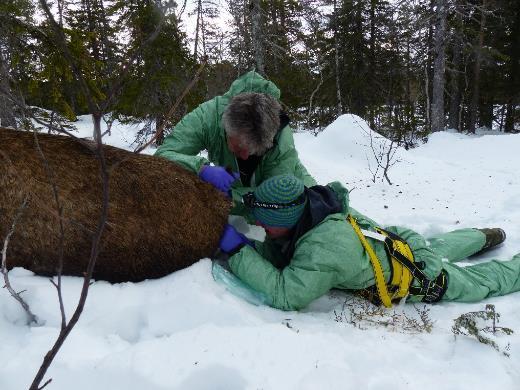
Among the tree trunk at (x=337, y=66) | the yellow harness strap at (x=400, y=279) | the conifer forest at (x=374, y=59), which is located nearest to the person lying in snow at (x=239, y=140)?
the yellow harness strap at (x=400, y=279)

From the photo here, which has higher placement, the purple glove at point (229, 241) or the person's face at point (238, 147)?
the person's face at point (238, 147)

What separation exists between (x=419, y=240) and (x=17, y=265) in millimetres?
3060

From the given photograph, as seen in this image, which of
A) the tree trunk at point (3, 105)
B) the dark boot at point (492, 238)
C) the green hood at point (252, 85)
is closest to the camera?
the green hood at point (252, 85)

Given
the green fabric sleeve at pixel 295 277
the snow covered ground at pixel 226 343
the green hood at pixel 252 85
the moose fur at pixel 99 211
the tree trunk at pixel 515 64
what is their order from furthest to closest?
the tree trunk at pixel 515 64, the green hood at pixel 252 85, the green fabric sleeve at pixel 295 277, the moose fur at pixel 99 211, the snow covered ground at pixel 226 343

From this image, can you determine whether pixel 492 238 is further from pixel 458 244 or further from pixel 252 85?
pixel 252 85

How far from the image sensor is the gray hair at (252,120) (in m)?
2.96

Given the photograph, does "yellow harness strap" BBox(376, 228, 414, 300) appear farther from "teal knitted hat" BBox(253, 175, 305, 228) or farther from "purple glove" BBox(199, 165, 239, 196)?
"purple glove" BBox(199, 165, 239, 196)

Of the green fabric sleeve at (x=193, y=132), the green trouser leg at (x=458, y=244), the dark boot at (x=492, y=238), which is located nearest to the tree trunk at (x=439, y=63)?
the dark boot at (x=492, y=238)

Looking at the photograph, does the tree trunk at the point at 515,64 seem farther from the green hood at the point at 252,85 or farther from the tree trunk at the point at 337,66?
the green hood at the point at 252,85

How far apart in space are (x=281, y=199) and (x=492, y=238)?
2.66 metres

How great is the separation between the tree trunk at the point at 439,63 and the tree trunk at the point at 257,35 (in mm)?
8226

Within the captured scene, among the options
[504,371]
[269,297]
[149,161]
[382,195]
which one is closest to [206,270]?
[269,297]

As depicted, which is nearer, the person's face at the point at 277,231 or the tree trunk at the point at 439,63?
the person's face at the point at 277,231

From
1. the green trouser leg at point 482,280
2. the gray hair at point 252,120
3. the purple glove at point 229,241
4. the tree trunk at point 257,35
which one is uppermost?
the tree trunk at point 257,35
